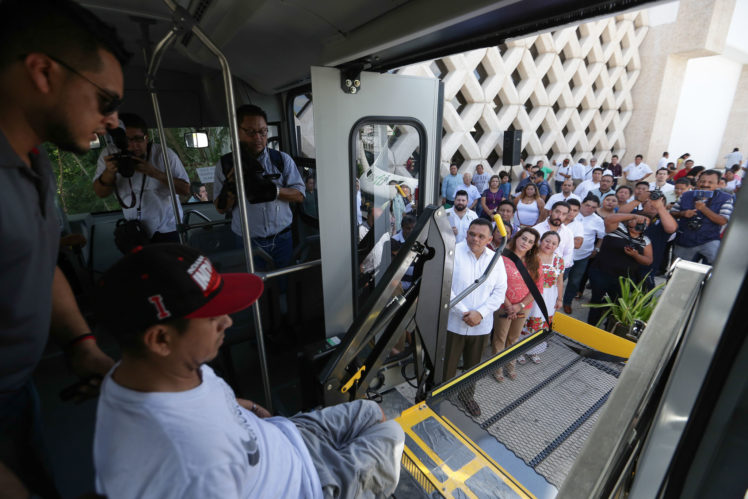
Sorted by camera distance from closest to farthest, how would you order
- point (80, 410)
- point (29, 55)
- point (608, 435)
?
1. point (608, 435)
2. point (29, 55)
3. point (80, 410)

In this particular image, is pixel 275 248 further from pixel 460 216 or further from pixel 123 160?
pixel 460 216

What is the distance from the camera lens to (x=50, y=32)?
84 cm

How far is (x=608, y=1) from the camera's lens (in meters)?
1.17

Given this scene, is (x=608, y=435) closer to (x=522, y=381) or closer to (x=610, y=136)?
(x=522, y=381)

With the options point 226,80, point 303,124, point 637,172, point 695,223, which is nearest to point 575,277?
point 695,223

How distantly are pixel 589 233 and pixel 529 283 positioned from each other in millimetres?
2252

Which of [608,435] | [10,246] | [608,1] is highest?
[608,1]

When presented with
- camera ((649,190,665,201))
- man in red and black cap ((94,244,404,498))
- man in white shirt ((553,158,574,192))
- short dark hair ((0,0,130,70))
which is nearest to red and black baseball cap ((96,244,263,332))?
man in red and black cap ((94,244,404,498))

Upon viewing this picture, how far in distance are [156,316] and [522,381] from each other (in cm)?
204

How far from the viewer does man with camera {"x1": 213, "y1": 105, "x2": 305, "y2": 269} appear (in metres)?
2.56

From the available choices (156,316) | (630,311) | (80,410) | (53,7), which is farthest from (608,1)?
(80,410)

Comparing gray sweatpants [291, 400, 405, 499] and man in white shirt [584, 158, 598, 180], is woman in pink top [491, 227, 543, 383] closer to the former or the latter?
gray sweatpants [291, 400, 405, 499]

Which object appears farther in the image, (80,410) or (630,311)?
(630,311)

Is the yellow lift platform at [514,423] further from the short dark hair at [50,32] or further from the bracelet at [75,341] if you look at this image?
the short dark hair at [50,32]
